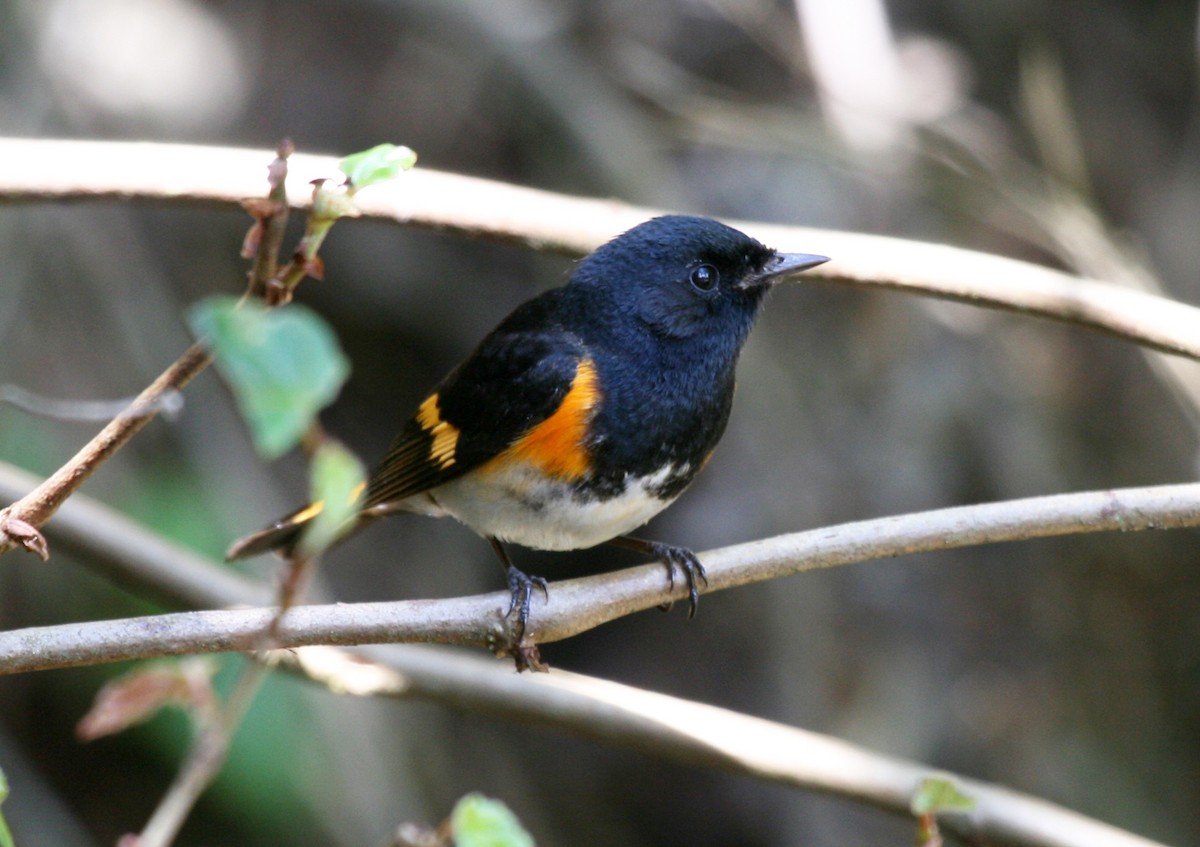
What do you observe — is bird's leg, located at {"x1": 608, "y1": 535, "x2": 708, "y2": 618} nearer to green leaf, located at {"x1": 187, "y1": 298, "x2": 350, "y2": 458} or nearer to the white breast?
the white breast

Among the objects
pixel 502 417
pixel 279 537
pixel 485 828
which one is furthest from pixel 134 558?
pixel 485 828

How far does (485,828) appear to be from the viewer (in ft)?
3.26

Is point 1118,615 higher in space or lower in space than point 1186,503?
higher

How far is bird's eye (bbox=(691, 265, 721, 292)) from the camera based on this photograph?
2.41 meters

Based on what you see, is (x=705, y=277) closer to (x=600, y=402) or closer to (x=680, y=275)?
(x=680, y=275)

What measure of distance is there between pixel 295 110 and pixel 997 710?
129 inches

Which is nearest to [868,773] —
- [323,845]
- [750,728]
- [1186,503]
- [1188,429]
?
[750,728]

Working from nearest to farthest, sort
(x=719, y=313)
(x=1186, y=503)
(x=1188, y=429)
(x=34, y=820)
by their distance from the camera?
(x=1186, y=503) < (x=719, y=313) < (x=34, y=820) < (x=1188, y=429)

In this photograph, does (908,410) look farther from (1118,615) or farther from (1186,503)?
(1186,503)

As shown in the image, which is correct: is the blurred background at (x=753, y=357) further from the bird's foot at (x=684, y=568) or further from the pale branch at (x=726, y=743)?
the bird's foot at (x=684, y=568)

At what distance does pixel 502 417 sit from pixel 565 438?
0.55ft

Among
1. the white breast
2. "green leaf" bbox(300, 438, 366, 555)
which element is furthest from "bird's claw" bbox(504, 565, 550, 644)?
"green leaf" bbox(300, 438, 366, 555)

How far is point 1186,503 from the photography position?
1.77 meters

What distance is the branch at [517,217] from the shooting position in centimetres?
190
